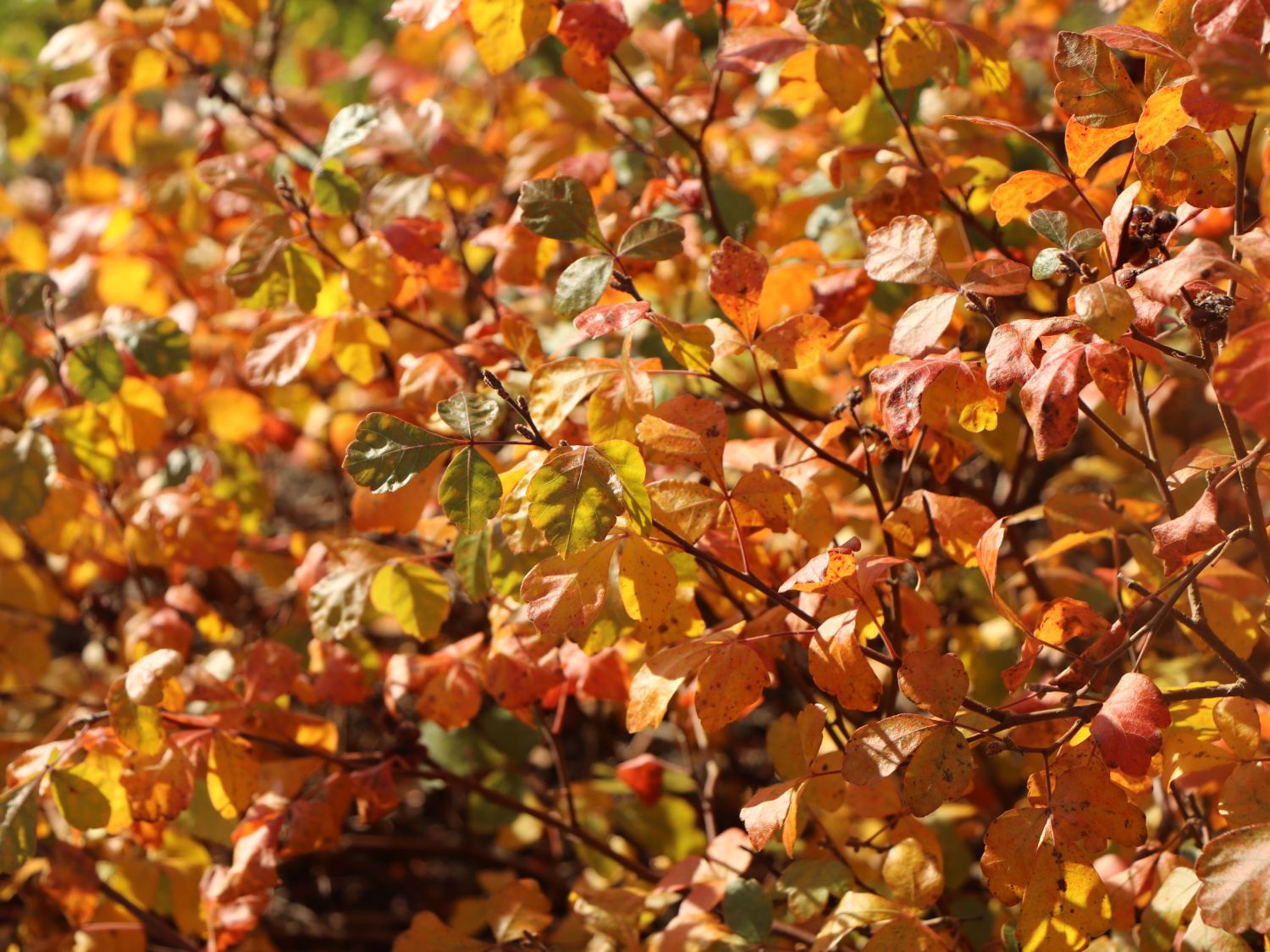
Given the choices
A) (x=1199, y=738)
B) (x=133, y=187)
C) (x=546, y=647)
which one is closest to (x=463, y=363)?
(x=546, y=647)

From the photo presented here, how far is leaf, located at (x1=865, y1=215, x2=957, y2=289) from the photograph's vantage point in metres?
1.03

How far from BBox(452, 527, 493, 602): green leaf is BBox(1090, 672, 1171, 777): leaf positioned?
0.65m

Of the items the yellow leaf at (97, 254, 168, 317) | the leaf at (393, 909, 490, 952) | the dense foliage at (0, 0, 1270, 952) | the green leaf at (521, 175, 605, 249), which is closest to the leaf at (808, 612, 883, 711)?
the dense foliage at (0, 0, 1270, 952)

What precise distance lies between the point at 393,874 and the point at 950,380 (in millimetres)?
1550

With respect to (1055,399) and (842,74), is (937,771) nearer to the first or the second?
(1055,399)

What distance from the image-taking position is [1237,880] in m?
0.84

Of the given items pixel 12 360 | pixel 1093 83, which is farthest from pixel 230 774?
pixel 1093 83

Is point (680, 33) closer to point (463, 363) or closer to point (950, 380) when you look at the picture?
point (463, 363)

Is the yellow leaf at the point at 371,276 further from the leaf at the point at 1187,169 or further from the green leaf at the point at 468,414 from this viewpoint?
the leaf at the point at 1187,169

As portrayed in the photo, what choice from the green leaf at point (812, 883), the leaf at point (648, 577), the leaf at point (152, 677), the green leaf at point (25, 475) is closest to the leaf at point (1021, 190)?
the leaf at point (648, 577)

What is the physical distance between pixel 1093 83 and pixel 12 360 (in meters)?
1.43

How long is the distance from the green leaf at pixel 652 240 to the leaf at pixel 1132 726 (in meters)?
0.57

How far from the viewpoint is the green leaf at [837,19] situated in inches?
48.2

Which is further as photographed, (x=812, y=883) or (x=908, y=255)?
(x=812, y=883)
